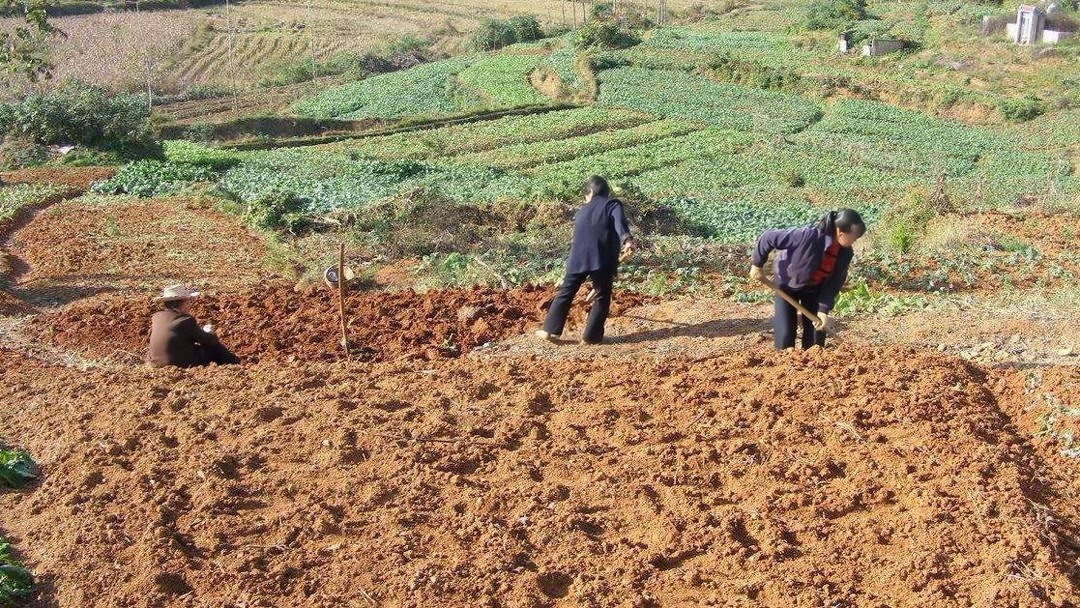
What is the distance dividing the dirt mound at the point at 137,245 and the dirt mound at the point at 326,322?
2.31 m

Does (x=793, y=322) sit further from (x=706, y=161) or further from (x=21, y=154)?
(x=706, y=161)

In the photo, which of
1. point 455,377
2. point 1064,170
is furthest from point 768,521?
point 1064,170

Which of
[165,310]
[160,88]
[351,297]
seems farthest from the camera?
[160,88]

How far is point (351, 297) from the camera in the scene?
10.4 m

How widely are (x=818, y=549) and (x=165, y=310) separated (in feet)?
16.8

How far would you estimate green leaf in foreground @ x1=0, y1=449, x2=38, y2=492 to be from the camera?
5664 millimetres

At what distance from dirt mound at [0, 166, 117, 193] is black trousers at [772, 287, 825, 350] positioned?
15.8 m

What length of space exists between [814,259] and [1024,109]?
29751mm

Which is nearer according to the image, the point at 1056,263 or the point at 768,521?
the point at 768,521

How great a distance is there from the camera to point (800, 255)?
6.69 metres

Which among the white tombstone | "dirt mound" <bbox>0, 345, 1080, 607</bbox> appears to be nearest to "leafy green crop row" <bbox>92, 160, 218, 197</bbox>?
"dirt mound" <bbox>0, 345, 1080, 607</bbox>

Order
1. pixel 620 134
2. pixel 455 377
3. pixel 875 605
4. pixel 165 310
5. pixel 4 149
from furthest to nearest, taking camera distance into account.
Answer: pixel 620 134, pixel 4 149, pixel 165 310, pixel 455 377, pixel 875 605

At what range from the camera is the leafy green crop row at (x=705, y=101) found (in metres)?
33.0

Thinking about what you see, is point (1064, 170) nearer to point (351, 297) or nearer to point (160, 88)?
point (351, 297)
